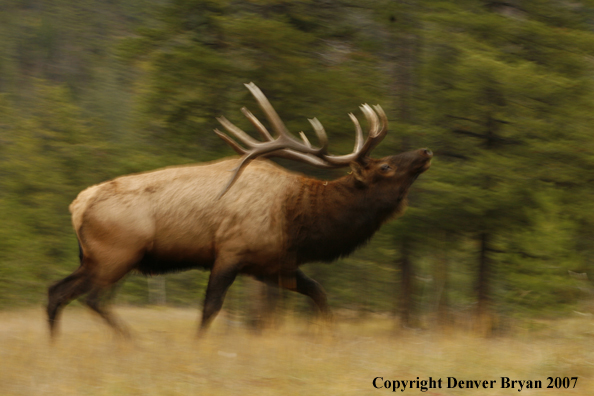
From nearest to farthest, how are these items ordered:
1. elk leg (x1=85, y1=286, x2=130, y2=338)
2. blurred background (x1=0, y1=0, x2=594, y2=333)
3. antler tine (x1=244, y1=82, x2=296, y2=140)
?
elk leg (x1=85, y1=286, x2=130, y2=338)
antler tine (x1=244, y1=82, x2=296, y2=140)
blurred background (x1=0, y1=0, x2=594, y2=333)

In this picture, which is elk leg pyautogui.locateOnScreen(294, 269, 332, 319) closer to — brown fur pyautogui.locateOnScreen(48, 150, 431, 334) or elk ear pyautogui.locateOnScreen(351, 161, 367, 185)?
brown fur pyautogui.locateOnScreen(48, 150, 431, 334)

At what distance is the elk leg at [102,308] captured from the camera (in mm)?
6676

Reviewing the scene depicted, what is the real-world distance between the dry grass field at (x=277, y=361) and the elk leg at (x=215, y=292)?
270 millimetres

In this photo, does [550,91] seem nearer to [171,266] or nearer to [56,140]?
[171,266]

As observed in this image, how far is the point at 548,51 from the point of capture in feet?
26.1

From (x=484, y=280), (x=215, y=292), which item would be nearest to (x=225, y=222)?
(x=215, y=292)

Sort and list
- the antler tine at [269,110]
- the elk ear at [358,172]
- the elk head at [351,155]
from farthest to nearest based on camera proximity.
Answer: the elk ear at [358,172] < the elk head at [351,155] < the antler tine at [269,110]

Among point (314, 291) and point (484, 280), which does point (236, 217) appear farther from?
point (484, 280)

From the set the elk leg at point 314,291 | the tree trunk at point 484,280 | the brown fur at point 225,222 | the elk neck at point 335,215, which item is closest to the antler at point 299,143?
the brown fur at point 225,222

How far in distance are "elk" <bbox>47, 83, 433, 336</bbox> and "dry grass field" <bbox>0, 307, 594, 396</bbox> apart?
56cm

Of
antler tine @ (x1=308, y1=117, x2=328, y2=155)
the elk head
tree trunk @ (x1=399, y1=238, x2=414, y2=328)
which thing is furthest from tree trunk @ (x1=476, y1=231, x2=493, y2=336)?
antler tine @ (x1=308, y1=117, x2=328, y2=155)

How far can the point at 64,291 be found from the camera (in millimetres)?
6746

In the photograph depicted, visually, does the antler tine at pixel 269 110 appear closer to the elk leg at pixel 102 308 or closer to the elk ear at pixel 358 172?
the elk ear at pixel 358 172

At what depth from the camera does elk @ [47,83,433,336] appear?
Answer: 6.83m
